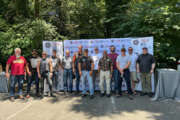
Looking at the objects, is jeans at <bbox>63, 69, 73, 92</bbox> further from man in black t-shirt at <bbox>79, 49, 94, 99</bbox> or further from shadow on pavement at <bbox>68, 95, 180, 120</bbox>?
shadow on pavement at <bbox>68, 95, 180, 120</bbox>

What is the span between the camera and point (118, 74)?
6566mm

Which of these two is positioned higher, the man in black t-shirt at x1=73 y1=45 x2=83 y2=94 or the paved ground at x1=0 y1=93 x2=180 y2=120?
the man in black t-shirt at x1=73 y1=45 x2=83 y2=94

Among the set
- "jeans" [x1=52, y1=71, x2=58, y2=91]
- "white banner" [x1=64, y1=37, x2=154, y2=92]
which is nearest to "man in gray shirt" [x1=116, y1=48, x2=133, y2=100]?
"white banner" [x1=64, y1=37, x2=154, y2=92]

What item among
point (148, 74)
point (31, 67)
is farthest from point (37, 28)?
point (148, 74)

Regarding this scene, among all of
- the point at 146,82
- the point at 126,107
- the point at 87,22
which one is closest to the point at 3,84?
the point at 126,107

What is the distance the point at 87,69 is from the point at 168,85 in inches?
123

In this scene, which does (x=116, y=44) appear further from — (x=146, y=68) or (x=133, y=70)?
(x=146, y=68)

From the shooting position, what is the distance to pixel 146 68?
6.34 m

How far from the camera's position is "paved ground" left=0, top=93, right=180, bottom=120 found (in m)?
4.54

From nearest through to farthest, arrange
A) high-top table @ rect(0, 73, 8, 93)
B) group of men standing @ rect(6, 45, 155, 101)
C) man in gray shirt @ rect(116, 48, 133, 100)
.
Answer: group of men standing @ rect(6, 45, 155, 101), man in gray shirt @ rect(116, 48, 133, 100), high-top table @ rect(0, 73, 8, 93)

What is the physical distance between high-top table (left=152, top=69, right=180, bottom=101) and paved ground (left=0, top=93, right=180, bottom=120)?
0.45 meters

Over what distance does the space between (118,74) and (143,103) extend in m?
1.50

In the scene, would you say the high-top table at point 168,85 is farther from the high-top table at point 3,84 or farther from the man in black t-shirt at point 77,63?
the high-top table at point 3,84

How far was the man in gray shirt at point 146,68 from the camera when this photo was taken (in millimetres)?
6320
